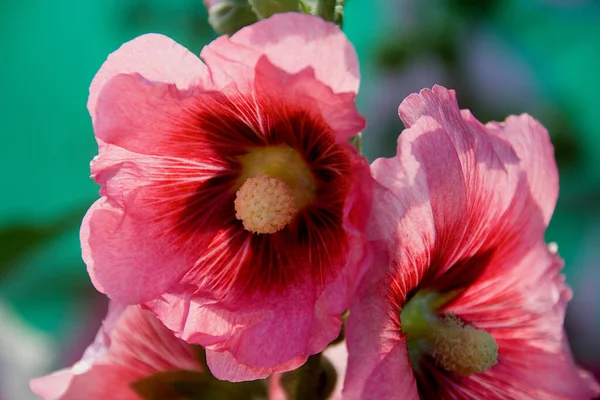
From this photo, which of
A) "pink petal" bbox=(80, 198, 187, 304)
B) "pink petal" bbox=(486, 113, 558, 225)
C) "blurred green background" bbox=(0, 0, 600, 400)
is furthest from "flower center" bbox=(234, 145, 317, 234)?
"blurred green background" bbox=(0, 0, 600, 400)

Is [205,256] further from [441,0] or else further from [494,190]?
[441,0]

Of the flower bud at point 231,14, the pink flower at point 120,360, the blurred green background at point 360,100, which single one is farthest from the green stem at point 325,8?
the blurred green background at point 360,100

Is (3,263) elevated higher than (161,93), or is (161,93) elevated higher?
(161,93)

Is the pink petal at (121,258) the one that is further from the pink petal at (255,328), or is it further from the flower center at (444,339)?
the flower center at (444,339)

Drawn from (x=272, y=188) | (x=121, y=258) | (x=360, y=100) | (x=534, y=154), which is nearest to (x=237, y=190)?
(x=272, y=188)

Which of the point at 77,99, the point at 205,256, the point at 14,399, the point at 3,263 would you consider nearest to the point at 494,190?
the point at 205,256

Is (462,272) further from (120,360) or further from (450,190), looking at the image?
(120,360)

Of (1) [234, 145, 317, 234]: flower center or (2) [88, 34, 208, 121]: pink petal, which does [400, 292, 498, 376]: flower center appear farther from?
(2) [88, 34, 208, 121]: pink petal

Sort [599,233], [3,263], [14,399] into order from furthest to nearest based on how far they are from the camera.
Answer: [599,233]
[14,399]
[3,263]
